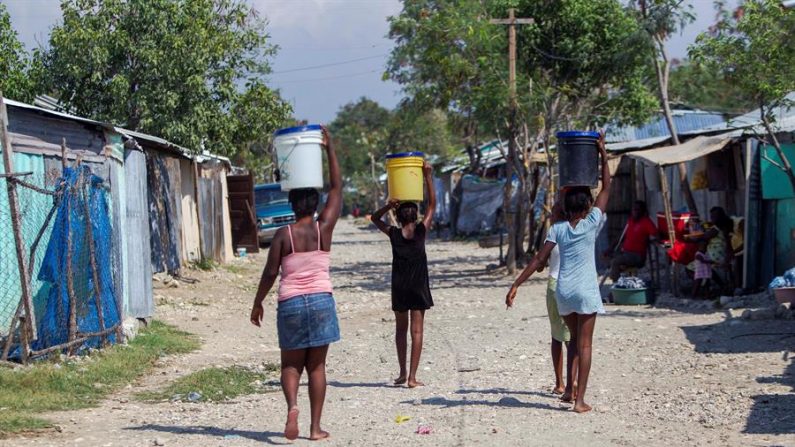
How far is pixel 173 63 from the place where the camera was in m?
17.0

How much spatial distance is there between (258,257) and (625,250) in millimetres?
14941

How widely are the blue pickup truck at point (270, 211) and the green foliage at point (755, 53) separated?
19.2 meters

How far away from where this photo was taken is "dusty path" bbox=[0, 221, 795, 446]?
680 centimetres

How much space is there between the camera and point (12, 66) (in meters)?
16.7

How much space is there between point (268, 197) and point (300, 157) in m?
26.0

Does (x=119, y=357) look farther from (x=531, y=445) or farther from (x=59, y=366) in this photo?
(x=531, y=445)

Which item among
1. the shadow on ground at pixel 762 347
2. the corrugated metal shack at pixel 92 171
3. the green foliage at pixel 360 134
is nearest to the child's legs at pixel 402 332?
the shadow on ground at pixel 762 347

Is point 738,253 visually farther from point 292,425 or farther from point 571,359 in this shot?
point 292,425

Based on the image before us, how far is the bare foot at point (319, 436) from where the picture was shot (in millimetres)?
6688

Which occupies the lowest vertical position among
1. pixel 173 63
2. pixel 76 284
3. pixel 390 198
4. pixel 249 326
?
pixel 249 326

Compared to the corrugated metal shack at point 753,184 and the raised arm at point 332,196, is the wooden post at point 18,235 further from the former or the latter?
the corrugated metal shack at point 753,184

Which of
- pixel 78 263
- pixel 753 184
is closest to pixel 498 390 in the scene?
pixel 78 263

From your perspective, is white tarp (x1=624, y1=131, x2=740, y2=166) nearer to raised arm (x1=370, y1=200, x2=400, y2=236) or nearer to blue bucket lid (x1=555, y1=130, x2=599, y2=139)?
blue bucket lid (x1=555, y1=130, x2=599, y2=139)

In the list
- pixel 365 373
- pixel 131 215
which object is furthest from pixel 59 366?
pixel 131 215
